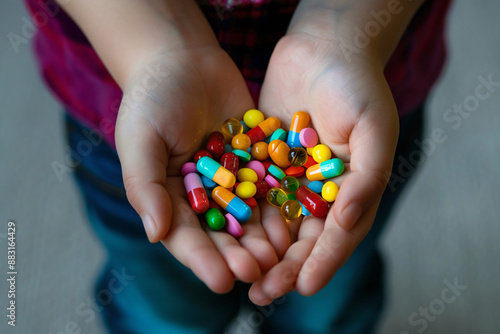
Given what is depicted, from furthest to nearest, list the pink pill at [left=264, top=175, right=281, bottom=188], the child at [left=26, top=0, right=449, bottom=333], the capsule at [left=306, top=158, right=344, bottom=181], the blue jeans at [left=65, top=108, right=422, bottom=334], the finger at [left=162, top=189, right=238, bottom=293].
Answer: the blue jeans at [left=65, top=108, right=422, bottom=334]
the pink pill at [left=264, top=175, right=281, bottom=188]
the capsule at [left=306, top=158, right=344, bottom=181]
the child at [left=26, top=0, right=449, bottom=333]
the finger at [left=162, top=189, right=238, bottom=293]

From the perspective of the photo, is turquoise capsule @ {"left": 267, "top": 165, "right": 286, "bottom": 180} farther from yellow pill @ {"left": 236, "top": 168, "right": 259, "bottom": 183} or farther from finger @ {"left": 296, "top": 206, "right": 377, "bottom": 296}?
finger @ {"left": 296, "top": 206, "right": 377, "bottom": 296}

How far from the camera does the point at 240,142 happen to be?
127 cm

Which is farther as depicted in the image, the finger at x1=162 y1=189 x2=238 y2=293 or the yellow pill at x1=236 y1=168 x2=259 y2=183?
the yellow pill at x1=236 y1=168 x2=259 y2=183

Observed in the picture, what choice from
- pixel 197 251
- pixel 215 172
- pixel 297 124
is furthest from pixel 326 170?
pixel 197 251

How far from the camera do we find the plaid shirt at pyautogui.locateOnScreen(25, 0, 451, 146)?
1308 millimetres

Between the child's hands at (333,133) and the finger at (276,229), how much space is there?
0.03 metres

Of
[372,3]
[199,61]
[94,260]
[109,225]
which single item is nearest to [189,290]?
[109,225]

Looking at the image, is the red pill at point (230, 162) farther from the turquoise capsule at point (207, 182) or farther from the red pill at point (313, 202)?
the red pill at point (313, 202)

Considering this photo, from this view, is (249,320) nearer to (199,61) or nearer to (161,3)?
(199,61)

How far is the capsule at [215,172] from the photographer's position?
1150 mm

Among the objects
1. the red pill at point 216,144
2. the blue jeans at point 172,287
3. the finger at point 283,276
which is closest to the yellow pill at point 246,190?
the red pill at point 216,144

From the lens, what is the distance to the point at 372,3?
4.36 ft

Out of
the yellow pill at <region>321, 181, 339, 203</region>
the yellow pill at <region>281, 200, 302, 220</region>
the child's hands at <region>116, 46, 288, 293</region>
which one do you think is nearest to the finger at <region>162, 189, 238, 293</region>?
the child's hands at <region>116, 46, 288, 293</region>

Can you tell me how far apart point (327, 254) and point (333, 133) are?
0.38 metres
